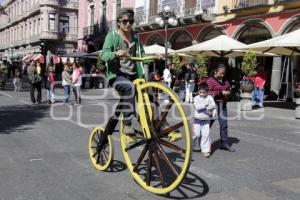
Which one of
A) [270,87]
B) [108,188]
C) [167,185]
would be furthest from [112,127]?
[270,87]

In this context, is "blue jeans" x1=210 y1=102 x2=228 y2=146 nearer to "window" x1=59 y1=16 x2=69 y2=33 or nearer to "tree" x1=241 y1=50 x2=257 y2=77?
"tree" x1=241 y1=50 x2=257 y2=77

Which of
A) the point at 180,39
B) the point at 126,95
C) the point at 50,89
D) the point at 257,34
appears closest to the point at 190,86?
the point at 257,34

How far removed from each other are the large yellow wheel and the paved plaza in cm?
21

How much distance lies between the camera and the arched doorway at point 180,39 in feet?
91.2

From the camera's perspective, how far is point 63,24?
2226 inches

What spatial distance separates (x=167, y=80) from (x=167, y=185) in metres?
15.9

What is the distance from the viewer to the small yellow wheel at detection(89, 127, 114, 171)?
Answer: 5453mm

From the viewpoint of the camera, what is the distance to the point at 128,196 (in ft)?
15.2

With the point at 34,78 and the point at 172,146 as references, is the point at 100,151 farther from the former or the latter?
the point at 34,78

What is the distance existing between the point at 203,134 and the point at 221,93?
826 mm

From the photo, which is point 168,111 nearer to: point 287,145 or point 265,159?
point 265,159

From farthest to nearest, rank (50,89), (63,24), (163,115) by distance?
(63,24) < (50,89) < (163,115)

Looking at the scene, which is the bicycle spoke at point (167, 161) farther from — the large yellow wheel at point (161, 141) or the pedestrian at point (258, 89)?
the pedestrian at point (258, 89)

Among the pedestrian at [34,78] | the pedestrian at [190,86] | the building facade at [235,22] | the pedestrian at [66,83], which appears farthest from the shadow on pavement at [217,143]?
the building facade at [235,22]
